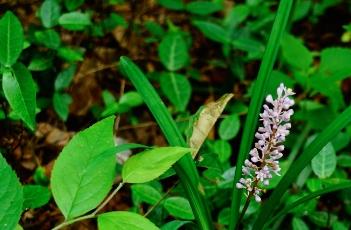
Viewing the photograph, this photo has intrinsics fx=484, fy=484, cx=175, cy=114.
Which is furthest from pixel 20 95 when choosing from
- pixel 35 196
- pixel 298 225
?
pixel 298 225

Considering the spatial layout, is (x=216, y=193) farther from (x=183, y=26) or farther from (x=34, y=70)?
(x=183, y=26)

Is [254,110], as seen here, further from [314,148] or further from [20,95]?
[20,95]

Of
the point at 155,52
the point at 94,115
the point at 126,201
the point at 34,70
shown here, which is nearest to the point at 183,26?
the point at 155,52

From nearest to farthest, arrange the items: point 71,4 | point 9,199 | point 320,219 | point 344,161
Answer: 1. point 9,199
2. point 320,219
3. point 344,161
4. point 71,4

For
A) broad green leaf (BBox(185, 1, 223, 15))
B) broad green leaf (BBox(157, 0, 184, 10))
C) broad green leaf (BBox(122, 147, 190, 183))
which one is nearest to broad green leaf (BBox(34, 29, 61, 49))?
broad green leaf (BBox(157, 0, 184, 10))

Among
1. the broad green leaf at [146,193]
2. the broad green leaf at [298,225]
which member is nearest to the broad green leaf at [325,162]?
the broad green leaf at [298,225]

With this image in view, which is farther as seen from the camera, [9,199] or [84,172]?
[84,172]
